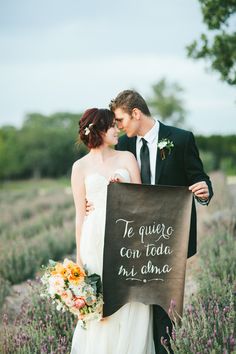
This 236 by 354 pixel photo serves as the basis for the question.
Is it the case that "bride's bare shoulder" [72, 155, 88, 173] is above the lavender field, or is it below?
above

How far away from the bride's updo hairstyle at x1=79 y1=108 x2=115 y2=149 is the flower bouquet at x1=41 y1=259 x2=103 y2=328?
94 cm

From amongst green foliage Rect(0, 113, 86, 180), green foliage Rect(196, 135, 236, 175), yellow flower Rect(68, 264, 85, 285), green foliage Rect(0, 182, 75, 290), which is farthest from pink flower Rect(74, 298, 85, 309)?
green foliage Rect(0, 113, 86, 180)

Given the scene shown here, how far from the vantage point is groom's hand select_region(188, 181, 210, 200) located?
338 centimetres

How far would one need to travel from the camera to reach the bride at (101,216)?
3.50 meters

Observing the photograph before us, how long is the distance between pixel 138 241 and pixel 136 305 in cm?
53

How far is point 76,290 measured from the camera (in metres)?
3.32

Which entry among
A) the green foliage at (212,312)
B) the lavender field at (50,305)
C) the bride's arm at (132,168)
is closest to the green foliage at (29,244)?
the lavender field at (50,305)

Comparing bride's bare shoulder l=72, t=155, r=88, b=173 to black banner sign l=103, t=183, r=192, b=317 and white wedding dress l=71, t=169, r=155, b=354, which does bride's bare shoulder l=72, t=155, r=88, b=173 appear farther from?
black banner sign l=103, t=183, r=192, b=317

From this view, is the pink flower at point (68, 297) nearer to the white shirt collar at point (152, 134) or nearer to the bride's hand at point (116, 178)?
the bride's hand at point (116, 178)

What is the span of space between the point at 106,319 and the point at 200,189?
1.21 metres

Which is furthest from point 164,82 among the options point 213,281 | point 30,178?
point 213,281

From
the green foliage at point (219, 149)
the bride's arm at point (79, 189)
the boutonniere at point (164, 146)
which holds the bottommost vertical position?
the bride's arm at point (79, 189)

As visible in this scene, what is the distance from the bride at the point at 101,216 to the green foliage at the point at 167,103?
44379 mm

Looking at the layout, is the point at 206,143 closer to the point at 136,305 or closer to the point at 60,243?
the point at 60,243
